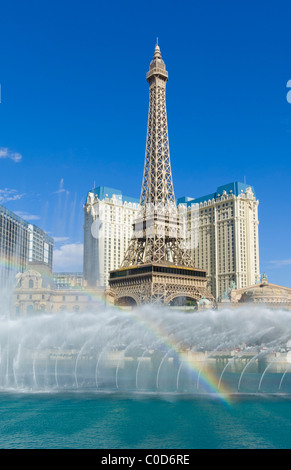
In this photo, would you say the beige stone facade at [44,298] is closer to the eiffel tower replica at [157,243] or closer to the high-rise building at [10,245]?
the eiffel tower replica at [157,243]

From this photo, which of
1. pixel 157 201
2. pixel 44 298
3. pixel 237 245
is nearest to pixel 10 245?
pixel 44 298

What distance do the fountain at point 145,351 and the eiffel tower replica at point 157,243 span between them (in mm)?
26256

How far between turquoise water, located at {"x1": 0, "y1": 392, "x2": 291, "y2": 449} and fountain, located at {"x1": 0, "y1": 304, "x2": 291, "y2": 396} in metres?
6.02

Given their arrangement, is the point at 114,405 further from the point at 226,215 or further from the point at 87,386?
the point at 226,215

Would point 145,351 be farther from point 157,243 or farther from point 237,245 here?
point 237,245

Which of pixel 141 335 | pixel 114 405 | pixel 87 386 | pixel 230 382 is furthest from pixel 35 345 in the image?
pixel 114 405

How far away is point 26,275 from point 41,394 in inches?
3179

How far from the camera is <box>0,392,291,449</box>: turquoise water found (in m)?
31.6

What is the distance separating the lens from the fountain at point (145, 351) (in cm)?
5460

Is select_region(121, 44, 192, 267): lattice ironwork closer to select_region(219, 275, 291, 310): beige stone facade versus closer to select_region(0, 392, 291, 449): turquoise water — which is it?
select_region(219, 275, 291, 310): beige stone facade

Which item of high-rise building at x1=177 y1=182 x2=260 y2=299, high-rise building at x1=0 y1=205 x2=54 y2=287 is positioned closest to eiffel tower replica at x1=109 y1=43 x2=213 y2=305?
high-rise building at x1=0 y1=205 x2=54 y2=287

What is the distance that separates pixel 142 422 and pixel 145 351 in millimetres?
37624

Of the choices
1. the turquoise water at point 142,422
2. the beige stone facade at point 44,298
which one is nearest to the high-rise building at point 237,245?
the beige stone facade at point 44,298

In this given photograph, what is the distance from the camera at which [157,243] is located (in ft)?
446
